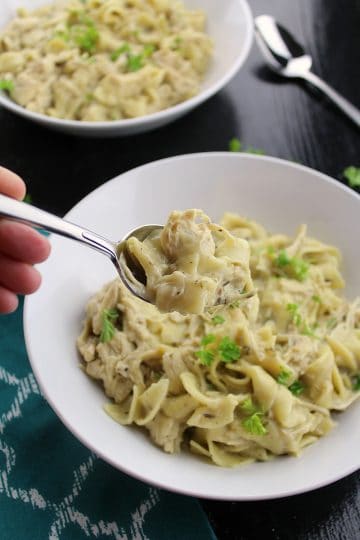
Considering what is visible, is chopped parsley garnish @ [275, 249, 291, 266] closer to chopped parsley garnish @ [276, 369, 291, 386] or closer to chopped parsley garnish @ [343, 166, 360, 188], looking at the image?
chopped parsley garnish @ [276, 369, 291, 386]

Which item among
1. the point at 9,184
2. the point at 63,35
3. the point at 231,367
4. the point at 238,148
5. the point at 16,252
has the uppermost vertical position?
the point at 9,184

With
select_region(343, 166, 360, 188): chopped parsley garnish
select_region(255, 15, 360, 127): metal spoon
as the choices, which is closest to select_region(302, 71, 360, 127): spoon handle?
select_region(255, 15, 360, 127): metal spoon

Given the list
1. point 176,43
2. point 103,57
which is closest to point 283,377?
point 103,57

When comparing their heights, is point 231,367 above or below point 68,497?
above

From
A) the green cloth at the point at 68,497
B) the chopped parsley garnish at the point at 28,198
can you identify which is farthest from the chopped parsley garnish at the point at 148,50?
the green cloth at the point at 68,497

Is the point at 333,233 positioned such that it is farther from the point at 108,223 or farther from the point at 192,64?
the point at 192,64

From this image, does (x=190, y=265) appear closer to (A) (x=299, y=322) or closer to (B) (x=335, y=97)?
(A) (x=299, y=322)

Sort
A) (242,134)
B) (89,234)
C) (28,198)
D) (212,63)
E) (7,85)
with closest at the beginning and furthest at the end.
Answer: (89,234) → (28,198) → (7,85) → (242,134) → (212,63)

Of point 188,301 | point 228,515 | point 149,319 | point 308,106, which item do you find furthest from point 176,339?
point 308,106
